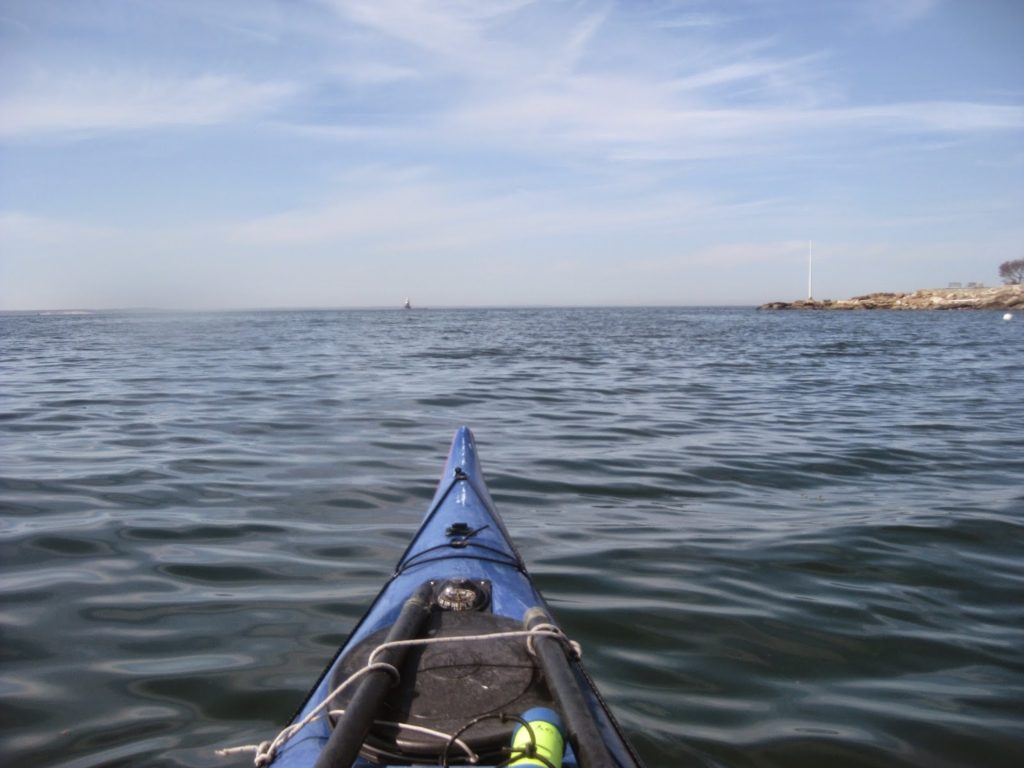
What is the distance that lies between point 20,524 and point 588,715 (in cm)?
545

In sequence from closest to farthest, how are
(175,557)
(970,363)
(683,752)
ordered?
(683,752) → (175,557) → (970,363)

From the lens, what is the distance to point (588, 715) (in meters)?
1.91

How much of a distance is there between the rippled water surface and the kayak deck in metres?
0.92

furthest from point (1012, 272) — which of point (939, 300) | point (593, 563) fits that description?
point (593, 563)

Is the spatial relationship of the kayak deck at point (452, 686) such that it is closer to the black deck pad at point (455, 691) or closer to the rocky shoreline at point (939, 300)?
the black deck pad at point (455, 691)

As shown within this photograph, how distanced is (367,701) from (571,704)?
539 mm

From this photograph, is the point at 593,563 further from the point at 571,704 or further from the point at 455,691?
the point at 571,704

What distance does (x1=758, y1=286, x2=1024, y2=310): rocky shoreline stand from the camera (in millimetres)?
67812

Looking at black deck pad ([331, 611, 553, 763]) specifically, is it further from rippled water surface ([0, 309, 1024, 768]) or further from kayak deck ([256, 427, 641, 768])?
rippled water surface ([0, 309, 1024, 768])

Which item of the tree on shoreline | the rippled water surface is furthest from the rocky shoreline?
the rippled water surface

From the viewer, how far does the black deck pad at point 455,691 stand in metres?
2.02

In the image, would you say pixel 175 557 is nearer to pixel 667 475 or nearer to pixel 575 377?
pixel 667 475

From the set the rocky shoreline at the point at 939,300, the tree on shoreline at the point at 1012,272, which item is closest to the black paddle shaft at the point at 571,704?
the rocky shoreline at the point at 939,300

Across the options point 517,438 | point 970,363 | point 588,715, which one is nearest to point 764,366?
point 970,363
